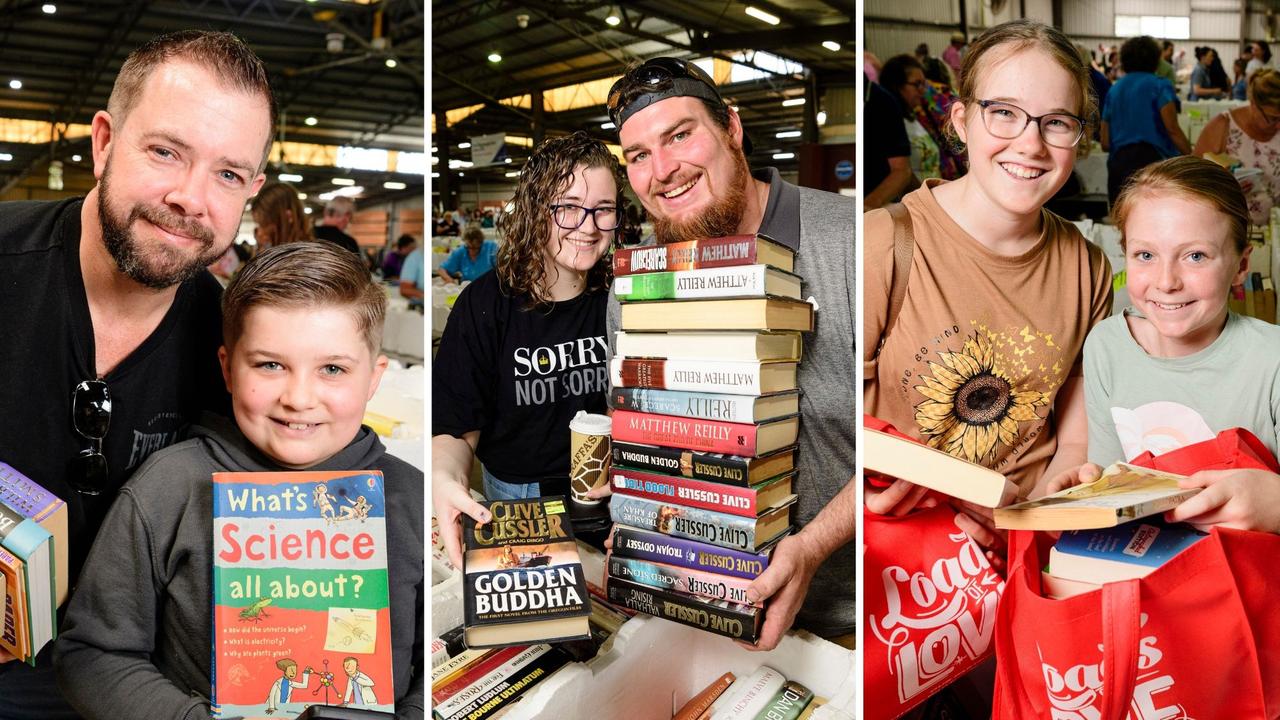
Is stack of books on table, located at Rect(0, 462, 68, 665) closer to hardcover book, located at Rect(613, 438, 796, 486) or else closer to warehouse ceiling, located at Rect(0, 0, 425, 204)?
warehouse ceiling, located at Rect(0, 0, 425, 204)

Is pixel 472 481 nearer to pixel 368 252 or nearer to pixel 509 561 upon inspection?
pixel 509 561

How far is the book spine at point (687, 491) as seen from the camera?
1455mm

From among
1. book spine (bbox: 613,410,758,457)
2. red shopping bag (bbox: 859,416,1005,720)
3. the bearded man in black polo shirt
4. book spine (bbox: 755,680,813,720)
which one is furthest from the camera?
red shopping bag (bbox: 859,416,1005,720)

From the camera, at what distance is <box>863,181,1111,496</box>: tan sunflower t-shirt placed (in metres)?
1.59

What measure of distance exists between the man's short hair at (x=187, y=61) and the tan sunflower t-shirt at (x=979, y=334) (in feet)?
3.55

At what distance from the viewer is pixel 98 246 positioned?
1374mm

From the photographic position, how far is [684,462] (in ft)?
4.84

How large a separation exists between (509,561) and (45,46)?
1.18m

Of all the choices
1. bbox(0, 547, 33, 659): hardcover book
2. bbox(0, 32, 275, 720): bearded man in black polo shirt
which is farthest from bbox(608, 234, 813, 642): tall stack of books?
bbox(0, 547, 33, 659): hardcover book

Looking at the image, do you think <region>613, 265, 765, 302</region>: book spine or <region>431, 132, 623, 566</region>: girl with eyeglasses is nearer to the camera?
<region>613, 265, 765, 302</region>: book spine

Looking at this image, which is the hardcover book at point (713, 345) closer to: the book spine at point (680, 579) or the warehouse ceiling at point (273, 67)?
the book spine at point (680, 579)

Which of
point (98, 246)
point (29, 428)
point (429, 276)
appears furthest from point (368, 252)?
point (29, 428)

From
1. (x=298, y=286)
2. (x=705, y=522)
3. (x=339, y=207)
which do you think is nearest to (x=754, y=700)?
(x=705, y=522)

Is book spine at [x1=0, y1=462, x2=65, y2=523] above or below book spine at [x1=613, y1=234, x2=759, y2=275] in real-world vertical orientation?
below
